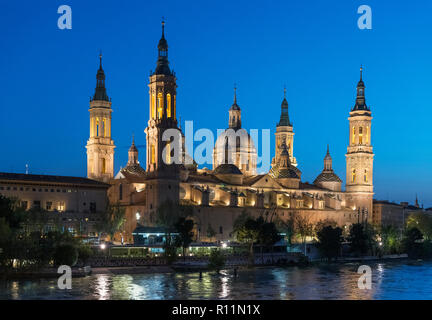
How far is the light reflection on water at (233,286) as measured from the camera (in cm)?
4947

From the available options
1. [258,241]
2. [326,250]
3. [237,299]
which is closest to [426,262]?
[326,250]

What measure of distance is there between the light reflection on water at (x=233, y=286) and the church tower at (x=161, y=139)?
1786 centimetres

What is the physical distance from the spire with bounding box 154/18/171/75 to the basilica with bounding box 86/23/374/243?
13 cm

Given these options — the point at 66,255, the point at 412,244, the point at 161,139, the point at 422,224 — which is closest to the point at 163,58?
the point at 161,139

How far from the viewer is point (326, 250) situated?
83.9 meters

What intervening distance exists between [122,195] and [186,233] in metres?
20.1

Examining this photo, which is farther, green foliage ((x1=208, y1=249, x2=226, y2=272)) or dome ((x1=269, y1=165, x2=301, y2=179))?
dome ((x1=269, y1=165, x2=301, y2=179))

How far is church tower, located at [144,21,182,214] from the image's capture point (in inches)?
3278

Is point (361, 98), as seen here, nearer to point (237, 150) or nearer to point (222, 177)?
point (237, 150)

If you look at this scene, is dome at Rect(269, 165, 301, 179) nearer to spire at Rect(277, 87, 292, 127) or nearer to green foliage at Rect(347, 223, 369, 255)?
spire at Rect(277, 87, 292, 127)

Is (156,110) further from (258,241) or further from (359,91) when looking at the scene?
(359,91)

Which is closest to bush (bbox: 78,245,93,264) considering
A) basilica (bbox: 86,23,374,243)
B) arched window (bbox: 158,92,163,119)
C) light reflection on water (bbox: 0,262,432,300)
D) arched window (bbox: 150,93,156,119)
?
light reflection on water (bbox: 0,262,432,300)

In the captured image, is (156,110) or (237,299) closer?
(237,299)

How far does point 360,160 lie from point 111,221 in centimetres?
5291
